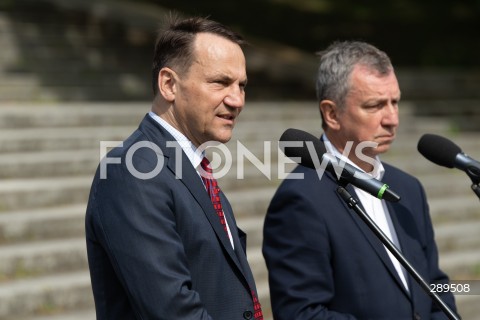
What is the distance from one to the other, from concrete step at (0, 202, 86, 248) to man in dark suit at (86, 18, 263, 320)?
11.1ft

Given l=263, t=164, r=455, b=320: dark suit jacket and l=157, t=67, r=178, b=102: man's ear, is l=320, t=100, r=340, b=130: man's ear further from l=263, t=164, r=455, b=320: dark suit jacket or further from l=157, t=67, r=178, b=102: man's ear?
l=157, t=67, r=178, b=102: man's ear

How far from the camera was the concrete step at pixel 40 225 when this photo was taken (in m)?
5.92

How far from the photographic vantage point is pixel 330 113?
11.9 ft

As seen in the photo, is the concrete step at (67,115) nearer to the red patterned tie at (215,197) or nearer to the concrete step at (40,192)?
the concrete step at (40,192)

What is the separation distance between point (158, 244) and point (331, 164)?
678 millimetres

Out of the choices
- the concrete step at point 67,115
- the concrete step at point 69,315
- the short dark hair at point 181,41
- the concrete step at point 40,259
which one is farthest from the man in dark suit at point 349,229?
the concrete step at point 67,115

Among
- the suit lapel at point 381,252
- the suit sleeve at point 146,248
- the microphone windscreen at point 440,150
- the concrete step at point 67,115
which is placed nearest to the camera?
the suit sleeve at point 146,248

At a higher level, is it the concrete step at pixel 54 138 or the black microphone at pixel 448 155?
the black microphone at pixel 448 155

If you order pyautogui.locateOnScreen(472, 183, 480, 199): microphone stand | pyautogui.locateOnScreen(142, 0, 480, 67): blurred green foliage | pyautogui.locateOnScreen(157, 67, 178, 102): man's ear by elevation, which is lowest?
pyautogui.locateOnScreen(472, 183, 480, 199): microphone stand

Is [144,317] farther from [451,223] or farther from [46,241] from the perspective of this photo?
[451,223]

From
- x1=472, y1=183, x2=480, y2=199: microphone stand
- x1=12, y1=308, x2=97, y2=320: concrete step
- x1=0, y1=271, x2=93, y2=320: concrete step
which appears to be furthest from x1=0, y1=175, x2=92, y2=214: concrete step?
x1=472, y1=183, x2=480, y2=199: microphone stand

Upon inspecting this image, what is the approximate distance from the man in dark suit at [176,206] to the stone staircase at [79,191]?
2838 millimetres

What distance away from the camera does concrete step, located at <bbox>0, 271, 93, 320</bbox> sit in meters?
5.25

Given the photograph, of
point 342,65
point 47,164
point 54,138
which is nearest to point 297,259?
point 342,65
